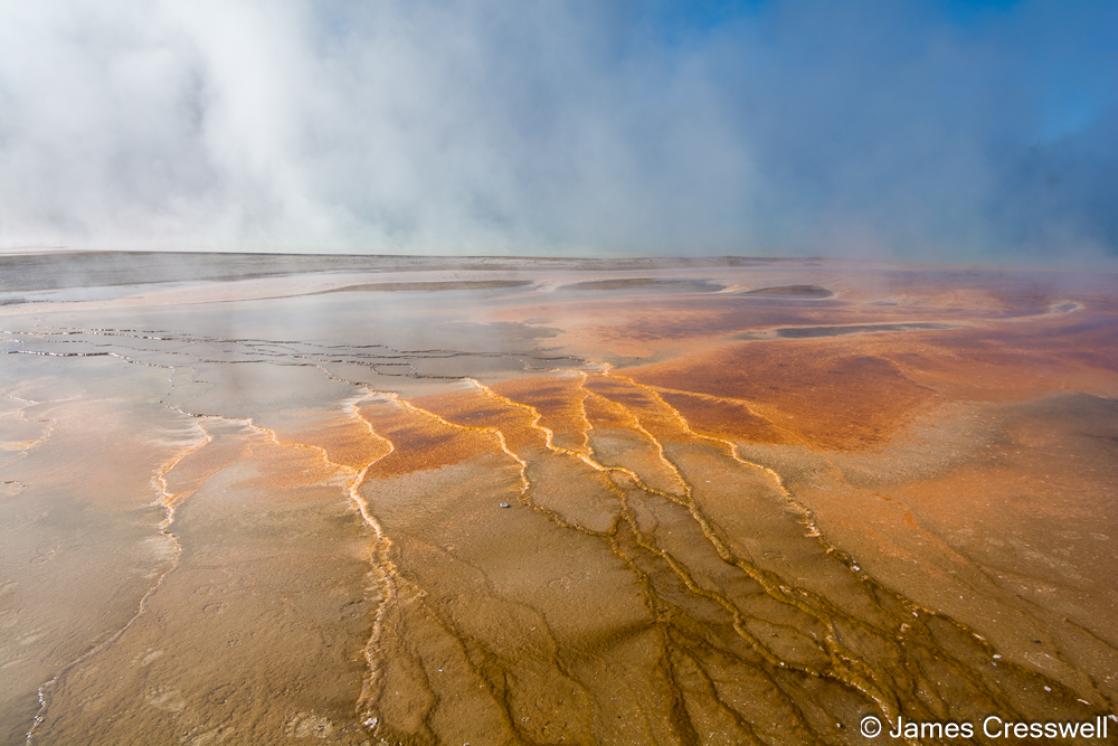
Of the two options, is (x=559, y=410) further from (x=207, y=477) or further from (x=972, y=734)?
(x=972, y=734)

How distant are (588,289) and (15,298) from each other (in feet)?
55.9

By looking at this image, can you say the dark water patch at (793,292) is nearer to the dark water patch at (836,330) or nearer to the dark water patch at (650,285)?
the dark water patch at (650,285)

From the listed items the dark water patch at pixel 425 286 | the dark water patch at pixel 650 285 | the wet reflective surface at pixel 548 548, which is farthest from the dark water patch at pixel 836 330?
the dark water patch at pixel 425 286

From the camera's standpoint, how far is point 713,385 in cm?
739

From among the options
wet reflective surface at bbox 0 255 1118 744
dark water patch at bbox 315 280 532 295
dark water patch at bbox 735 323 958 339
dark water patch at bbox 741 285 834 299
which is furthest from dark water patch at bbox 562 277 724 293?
wet reflective surface at bbox 0 255 1118 744

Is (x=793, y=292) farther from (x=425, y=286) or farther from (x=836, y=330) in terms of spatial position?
(x=425, y=286)

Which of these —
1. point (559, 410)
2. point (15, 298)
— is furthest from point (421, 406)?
point (15, 298)

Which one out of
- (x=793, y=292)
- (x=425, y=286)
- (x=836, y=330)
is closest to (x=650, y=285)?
(x=793, y=292)

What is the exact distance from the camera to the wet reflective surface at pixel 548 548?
2439 millimetres

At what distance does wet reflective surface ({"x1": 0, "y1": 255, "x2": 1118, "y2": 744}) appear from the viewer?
8.00 ft

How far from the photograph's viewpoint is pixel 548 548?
357 centimetres

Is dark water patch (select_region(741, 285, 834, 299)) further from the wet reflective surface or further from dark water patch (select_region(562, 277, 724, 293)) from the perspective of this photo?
the wet reflective surface

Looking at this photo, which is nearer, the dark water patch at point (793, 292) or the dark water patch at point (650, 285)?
the dark water patch at point (793, 292)

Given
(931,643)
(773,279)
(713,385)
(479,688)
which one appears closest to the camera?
(479,688)
